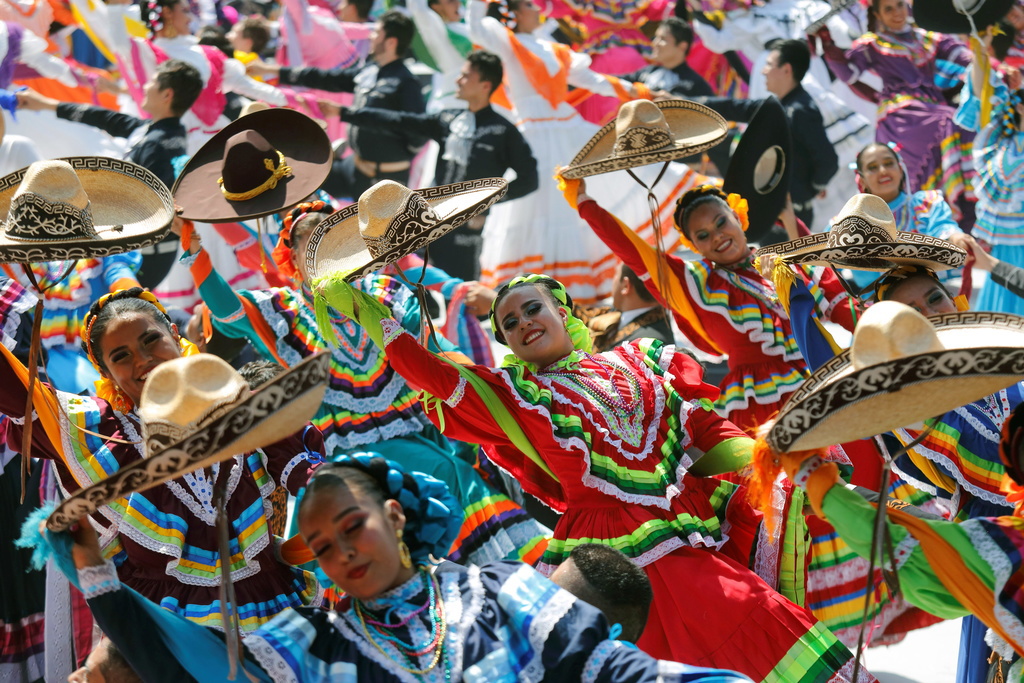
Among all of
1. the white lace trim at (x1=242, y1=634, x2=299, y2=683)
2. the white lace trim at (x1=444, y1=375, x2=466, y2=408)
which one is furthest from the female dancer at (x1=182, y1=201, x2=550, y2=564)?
the white lace trim at (x1=242, y1=634, x2=299, y2=683)

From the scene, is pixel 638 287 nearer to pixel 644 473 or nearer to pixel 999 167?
pixel 644 473

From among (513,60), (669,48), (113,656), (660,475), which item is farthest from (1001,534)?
(669,48)

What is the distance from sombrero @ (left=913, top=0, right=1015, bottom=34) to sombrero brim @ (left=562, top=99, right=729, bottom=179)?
2092 mm

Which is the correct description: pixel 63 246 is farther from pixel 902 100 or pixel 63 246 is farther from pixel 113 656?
pixel 902 100

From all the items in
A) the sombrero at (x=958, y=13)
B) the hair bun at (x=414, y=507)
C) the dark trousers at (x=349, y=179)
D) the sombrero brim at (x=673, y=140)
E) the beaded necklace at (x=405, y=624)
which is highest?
the sombrero at (x=958, y=13)

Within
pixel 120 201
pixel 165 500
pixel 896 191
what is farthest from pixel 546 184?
pixel 165 500

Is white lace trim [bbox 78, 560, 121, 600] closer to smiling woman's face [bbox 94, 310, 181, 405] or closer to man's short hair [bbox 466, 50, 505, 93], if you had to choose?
smiling woman's face [bbox 94, 310, 181, 405]

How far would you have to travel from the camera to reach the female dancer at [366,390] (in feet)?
14.3

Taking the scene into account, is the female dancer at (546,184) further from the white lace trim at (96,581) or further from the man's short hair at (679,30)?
the white lace trim at (96,581)

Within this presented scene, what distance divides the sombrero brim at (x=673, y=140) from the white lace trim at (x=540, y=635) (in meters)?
2.34

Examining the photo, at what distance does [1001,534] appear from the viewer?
2.37m

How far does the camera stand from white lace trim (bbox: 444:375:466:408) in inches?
136

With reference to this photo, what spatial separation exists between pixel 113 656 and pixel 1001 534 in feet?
5.78

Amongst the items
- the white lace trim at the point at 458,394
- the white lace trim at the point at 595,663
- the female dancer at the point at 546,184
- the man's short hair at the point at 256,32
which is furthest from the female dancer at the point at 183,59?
the white lace trim at the point at 595,663
